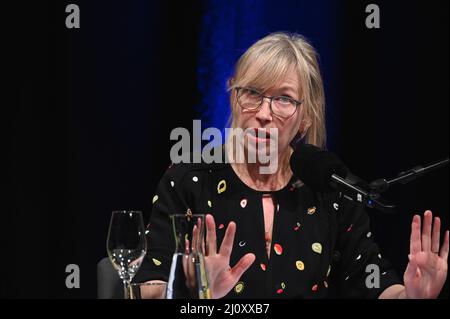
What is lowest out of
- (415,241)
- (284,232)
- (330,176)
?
(284,232)

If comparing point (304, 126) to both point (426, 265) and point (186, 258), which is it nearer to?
point (426, 265)

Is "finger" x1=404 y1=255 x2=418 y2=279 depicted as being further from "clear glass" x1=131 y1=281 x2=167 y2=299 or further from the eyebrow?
the eyebrow

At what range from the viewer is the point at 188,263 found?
1.14 metres

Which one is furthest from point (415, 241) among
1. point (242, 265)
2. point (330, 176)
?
point (242, 265)

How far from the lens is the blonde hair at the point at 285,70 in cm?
200

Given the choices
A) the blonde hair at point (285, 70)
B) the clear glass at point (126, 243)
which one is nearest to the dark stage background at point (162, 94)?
the blonde hair at point (285, 70)

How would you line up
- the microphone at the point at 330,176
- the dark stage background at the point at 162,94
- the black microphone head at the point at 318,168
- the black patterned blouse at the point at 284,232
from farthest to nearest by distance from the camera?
the dark stage background at the point at 162,94
the black patterned blouse at the point at 284,232
the black microphone head at the point at 318,168
the microphone at the point at 330,176

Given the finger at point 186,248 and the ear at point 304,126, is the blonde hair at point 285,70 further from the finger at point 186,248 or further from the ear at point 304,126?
the finger at point 186,248

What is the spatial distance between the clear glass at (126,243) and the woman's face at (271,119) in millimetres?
781

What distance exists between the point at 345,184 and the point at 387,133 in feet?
4.83

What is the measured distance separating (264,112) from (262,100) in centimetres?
4

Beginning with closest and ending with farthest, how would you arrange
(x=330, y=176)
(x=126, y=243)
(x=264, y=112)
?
(x=126, y=243) → (x=330, y=176) → (x=264, y=112)

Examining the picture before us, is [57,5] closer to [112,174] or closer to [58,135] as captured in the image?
[58,135]

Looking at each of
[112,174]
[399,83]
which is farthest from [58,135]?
[399,83]
